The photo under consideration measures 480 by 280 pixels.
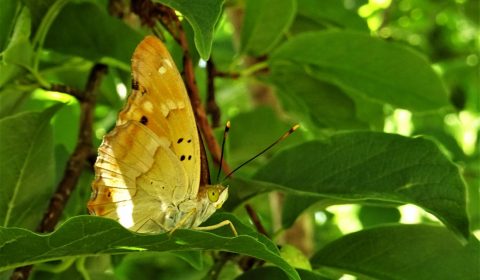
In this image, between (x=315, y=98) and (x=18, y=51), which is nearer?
(x=18, y=51)

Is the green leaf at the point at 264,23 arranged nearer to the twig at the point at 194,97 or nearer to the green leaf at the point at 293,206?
the twig at the point at 194,97

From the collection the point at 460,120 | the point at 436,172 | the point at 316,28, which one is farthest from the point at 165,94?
the point at 460,120

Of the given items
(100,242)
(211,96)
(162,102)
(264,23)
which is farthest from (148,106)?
(264,23)

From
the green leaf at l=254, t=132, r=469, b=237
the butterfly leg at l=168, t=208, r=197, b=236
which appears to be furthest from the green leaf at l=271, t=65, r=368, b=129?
the butterfly leg at l=168, t=208, r=197, b=236

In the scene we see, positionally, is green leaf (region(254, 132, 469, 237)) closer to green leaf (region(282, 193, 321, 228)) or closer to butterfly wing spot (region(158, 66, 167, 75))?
green leaf (region(282, 193, 321, 228))

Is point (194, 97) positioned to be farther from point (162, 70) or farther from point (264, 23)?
point (264, 23)

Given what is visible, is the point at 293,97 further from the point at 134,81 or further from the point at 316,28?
the point at 134,81

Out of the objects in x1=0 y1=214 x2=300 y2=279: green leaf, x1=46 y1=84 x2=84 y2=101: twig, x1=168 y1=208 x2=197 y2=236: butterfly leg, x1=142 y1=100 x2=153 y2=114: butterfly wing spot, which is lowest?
x1=0 y1=214 x2=300 y2=279: green leaf
